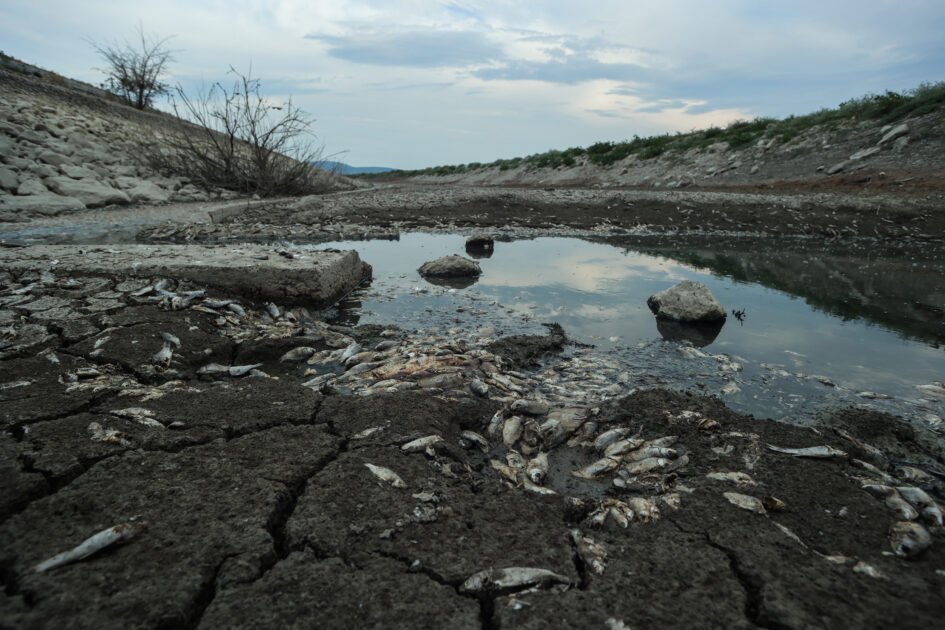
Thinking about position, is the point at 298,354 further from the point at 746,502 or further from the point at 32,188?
the point at 32,188

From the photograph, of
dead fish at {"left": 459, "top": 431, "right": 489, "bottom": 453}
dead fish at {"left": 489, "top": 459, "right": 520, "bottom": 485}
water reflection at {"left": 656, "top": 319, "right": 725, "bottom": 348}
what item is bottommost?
dead fish at {"left": 489, "top": 459, "right": 520, "bottom": 485}

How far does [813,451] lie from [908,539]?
65 centimetres

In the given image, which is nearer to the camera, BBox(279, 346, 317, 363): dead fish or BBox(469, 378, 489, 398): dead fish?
BBox(469, 378, 489, 398): dead fish

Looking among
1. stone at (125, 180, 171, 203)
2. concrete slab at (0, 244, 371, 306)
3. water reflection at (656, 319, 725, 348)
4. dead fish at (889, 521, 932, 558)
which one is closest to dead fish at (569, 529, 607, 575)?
dead fish at (889, 521, 932, 558)

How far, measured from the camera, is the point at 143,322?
12.0ft

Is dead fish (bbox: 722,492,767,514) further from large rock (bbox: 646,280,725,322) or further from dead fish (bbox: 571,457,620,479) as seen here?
large rock (bbox: 646,280,725,322)

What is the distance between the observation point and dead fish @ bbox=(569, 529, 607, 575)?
5.20 feet

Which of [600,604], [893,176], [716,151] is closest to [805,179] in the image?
[893,176]

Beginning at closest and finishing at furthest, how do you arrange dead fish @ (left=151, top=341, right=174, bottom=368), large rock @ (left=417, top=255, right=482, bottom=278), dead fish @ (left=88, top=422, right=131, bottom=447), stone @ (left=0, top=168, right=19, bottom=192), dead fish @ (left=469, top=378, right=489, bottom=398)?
1. dead fish @ (left=88, top=422, right=131, bottom=447)
2. dead fish @ (left=469, top=378, right=489, bottom=398)
3. dead fish @ (left=151, top=341, right=174, bottom=368)
4. large rock @ (left=417, top=255, right=482, bottom=278)
5. stone @ (left=0, top=168, right=19, bottom=192)

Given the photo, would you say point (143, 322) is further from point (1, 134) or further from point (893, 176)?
point (893, 176)

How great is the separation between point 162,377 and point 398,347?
1.56m

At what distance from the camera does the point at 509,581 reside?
1.50 meters

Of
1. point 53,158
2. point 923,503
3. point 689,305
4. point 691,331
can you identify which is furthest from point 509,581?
point 53,158

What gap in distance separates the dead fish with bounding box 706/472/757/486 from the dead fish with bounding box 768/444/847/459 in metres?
0.35
